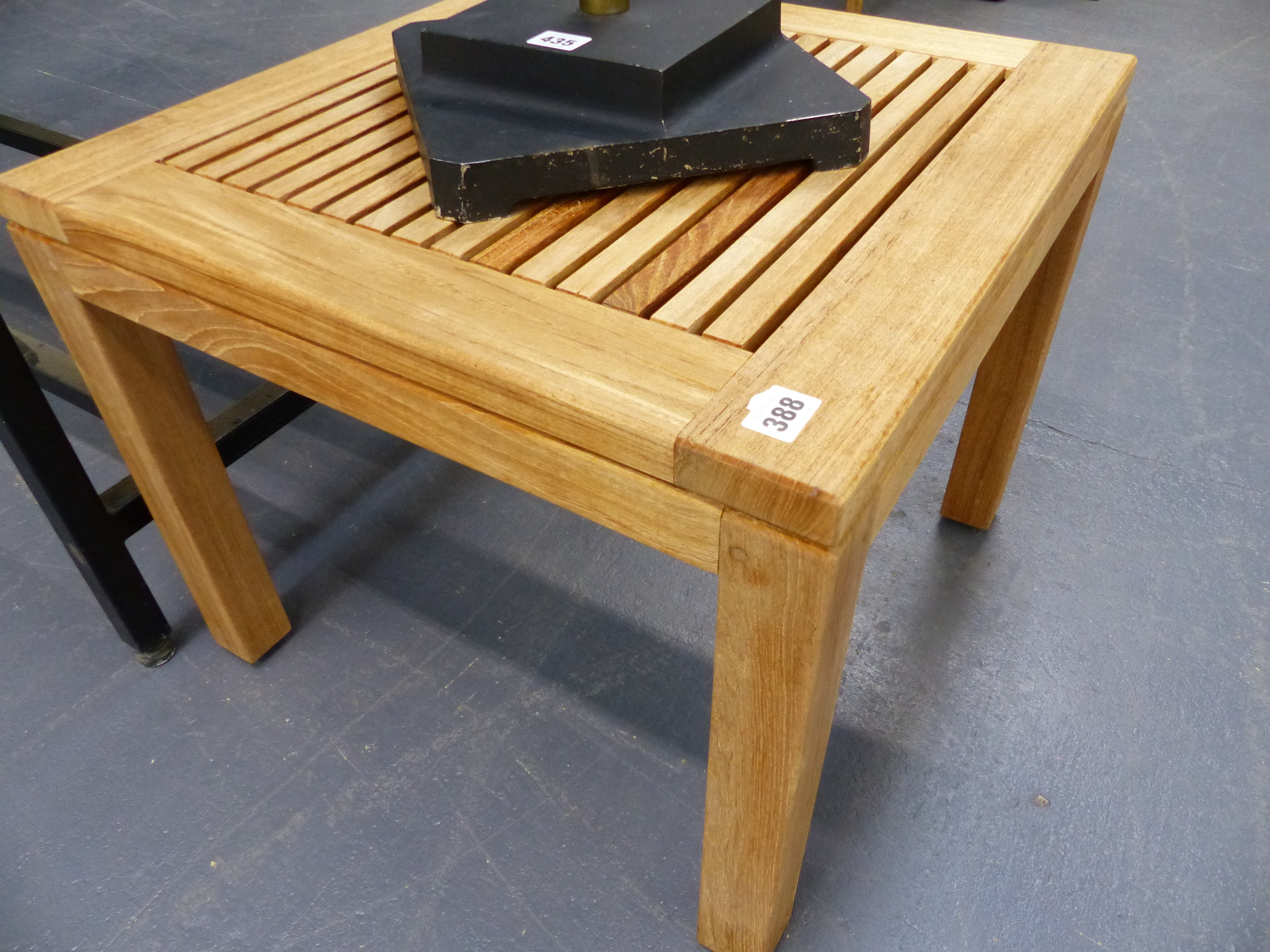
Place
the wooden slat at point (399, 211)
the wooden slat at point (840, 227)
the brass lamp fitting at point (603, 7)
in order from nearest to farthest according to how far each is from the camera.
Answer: the wooden slat at point (840, 227), the wooden slat at point (399, 211), the brass lamp fitting at point (603, 7)

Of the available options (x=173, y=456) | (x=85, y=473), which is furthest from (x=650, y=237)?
(x=85, y=473)

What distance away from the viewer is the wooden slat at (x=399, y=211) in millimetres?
770

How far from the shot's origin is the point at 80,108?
248 centimetres

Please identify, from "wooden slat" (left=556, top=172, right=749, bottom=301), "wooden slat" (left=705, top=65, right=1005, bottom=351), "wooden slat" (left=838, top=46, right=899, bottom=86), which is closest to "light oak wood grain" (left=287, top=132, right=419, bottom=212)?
"wooden slat" (left=556, top=172, right=749, bottom=301)

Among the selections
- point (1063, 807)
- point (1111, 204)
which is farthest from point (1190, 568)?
point (1111, 204)

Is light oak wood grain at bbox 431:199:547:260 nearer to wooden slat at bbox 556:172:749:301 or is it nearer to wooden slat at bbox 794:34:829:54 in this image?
wooden slat at bbox 556:172:749:301

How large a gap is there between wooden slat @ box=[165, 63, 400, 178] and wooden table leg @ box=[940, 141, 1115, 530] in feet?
2.54

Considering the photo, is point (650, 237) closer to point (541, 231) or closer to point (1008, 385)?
point (541, 231)

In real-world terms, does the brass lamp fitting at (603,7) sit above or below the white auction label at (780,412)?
above

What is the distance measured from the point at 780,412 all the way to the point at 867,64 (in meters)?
0.64

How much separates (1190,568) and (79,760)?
4.78 feet

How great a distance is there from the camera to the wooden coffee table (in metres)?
0.59

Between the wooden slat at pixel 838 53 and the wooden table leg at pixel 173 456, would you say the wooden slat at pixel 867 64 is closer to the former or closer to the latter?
the wooden slat at pixel 838 53

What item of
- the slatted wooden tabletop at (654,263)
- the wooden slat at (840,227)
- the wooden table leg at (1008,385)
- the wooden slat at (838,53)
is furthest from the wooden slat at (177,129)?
the wooden table leg at (1008,385)
